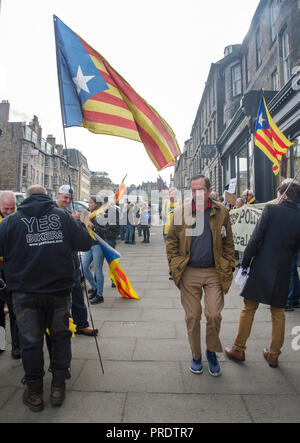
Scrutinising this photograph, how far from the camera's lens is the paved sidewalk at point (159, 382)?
241 cm

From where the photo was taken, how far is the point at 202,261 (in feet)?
10.4

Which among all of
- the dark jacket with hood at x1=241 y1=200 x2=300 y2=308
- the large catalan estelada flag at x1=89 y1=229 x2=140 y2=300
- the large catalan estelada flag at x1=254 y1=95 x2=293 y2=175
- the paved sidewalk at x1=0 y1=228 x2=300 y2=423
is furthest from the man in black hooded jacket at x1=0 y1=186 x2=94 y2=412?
the large catalan estelada flag at x1=254 y1=95 x2=293 y2=175

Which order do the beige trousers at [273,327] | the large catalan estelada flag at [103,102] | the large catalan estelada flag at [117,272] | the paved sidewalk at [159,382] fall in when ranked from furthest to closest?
the large catalan estelada flag at [117,272], the large catalan estelada flag at [103,102], the beige trousers at [273,327], the paved sidewalk at [159,382]

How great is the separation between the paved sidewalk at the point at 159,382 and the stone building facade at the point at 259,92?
3.84 m

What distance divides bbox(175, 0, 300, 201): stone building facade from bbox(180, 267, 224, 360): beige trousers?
3517 mm

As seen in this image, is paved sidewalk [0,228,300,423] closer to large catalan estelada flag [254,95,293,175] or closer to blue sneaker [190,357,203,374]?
blue sneaker [190,357,203,374]

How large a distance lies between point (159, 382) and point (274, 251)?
5.90 ft

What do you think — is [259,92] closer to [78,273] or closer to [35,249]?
[78,273]

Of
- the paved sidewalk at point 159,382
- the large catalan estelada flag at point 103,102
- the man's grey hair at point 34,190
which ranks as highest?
the large catalan estelada flag at point 103,102

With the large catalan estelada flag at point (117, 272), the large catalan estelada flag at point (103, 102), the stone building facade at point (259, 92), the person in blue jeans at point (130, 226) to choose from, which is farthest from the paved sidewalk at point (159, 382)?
the person in blue jeans at point (130, 226)

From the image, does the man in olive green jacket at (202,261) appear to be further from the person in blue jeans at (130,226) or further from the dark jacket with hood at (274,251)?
the person in blue jeans at (130,226)

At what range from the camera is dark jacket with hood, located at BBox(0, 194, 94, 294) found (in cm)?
265
